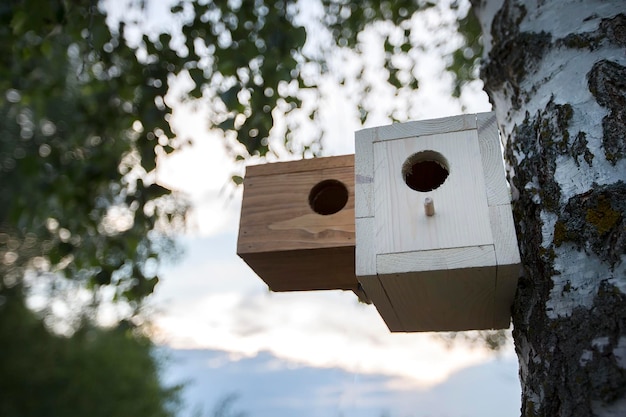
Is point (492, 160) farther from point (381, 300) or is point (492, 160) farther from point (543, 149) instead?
point (381, 300)

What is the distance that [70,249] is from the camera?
2041 millimetres

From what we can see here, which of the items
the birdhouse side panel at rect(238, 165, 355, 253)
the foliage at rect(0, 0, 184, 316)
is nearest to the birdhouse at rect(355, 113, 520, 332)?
the birdhouse side panel at rect(238, 165, 355, 253)

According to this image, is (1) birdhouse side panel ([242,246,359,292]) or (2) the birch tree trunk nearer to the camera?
(2) the birch tree trunk

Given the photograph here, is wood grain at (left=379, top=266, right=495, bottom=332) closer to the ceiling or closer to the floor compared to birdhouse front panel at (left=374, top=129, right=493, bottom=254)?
closer to the floor

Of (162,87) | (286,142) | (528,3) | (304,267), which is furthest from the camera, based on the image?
(286,142)

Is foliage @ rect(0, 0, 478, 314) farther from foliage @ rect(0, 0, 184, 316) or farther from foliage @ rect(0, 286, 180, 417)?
foliage @ rect(0, 286, 180, 417)

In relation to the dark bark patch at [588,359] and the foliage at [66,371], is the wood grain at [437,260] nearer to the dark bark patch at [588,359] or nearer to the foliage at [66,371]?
the dark bark patch at [588,359]

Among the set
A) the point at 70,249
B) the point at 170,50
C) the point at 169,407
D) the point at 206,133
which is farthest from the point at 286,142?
the point at 169,407

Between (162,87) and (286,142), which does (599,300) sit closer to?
(162,87)

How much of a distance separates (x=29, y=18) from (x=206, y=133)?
985mm

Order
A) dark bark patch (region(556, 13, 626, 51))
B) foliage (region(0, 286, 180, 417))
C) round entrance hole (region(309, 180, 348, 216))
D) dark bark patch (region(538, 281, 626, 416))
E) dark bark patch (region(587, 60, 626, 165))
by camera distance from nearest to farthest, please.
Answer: dark bark patch (region(538, 281, 626, 416))
dark bark patch (region(587, 60, 626, 165))
dark bark patch (region(556, 13, 626, 51))
round entrance hole (region(309, 180, 348, 216))
foliage (region(0, 286, 180, 417))

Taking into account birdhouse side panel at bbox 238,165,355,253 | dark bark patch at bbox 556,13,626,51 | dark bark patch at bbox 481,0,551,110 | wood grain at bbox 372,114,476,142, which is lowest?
birdhouse side panel at bbox 238,165,355,253

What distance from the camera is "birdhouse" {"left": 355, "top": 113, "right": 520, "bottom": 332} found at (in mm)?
903

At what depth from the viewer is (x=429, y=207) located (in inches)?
37.7
